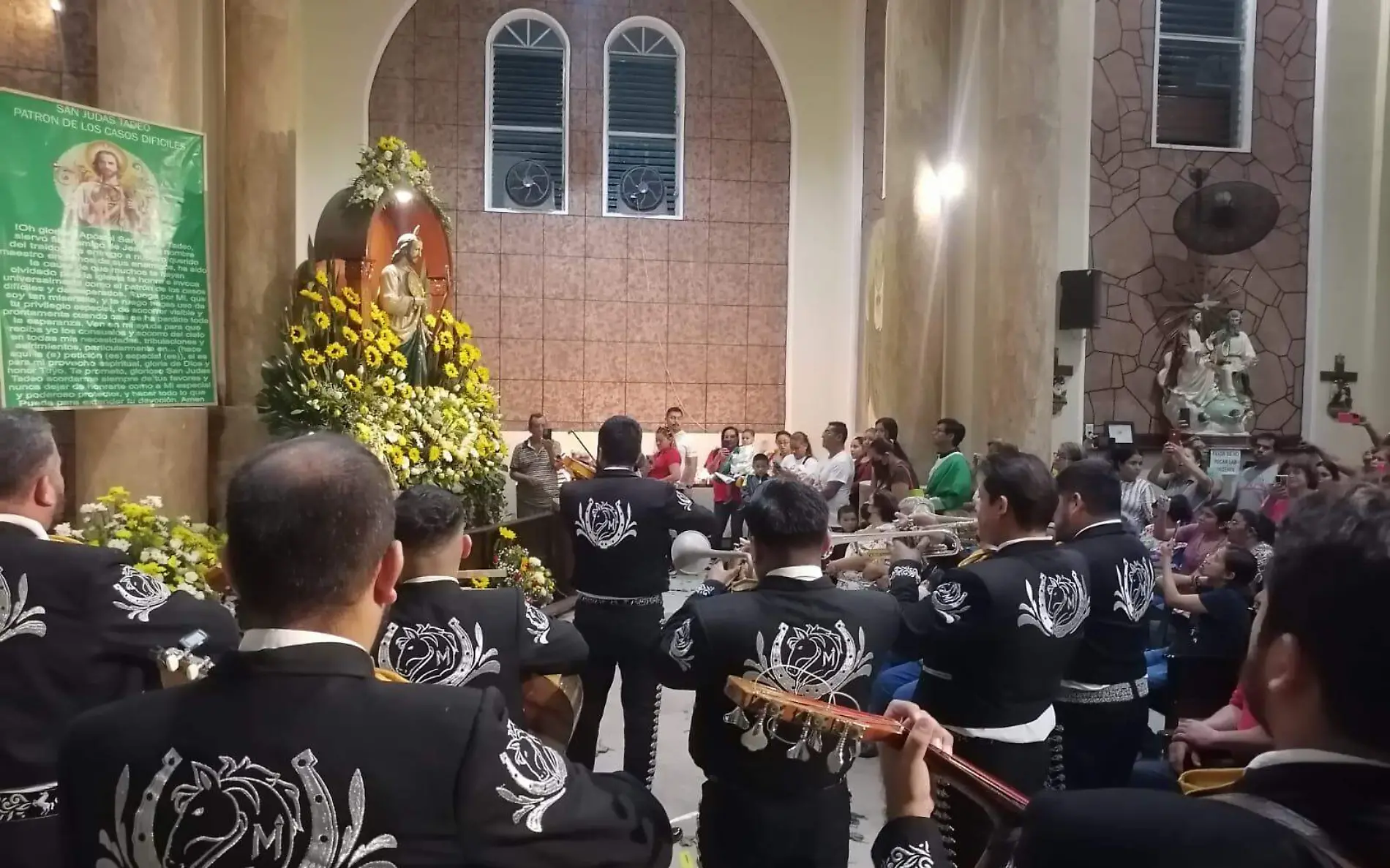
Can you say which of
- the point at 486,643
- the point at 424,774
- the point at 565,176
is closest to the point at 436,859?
the point at 424,774

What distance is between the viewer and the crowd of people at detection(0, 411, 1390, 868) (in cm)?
107

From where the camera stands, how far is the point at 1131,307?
10.9 m

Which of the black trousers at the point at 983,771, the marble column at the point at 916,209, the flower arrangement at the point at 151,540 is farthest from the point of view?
the marble column at the point at 916,209

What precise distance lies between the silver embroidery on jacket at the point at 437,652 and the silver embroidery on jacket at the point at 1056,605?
1.54 m

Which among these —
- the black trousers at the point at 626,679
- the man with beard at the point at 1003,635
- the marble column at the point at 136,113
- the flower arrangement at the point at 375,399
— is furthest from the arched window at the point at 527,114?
the man with beard at the point at 1003,635

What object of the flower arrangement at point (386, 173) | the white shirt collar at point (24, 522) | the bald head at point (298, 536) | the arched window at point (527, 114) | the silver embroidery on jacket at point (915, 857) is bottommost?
the silver embroidery on jacket at point (915, 857)

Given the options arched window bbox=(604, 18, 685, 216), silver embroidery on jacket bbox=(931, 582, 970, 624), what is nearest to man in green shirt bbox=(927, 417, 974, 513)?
silver embroidery on jacket bbox=(931, 582, 970, 624)

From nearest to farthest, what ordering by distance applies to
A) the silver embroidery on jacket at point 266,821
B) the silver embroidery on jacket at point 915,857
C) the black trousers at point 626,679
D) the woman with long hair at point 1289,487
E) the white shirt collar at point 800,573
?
the silver embroidery on jacket at point 266,821
the silver embroidery on jacket at point 915,857
the white shirt collar at point 800,573
the black trousers at point 626,679
the woman with long hair at point 1289,487

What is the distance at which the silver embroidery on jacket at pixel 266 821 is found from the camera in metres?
1.24

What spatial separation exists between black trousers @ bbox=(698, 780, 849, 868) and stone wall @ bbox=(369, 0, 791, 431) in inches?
435

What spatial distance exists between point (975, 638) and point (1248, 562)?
177 cm

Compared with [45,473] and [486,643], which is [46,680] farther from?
[486,643]

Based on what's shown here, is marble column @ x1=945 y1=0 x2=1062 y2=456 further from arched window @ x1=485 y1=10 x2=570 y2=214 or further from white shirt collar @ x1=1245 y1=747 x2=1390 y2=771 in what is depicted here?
white shirt collar @ x1=1245 y1=747 x2=1390 y2=771

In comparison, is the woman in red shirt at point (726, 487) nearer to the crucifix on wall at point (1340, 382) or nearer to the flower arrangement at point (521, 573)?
the flower arrangement at point (521, 573)
